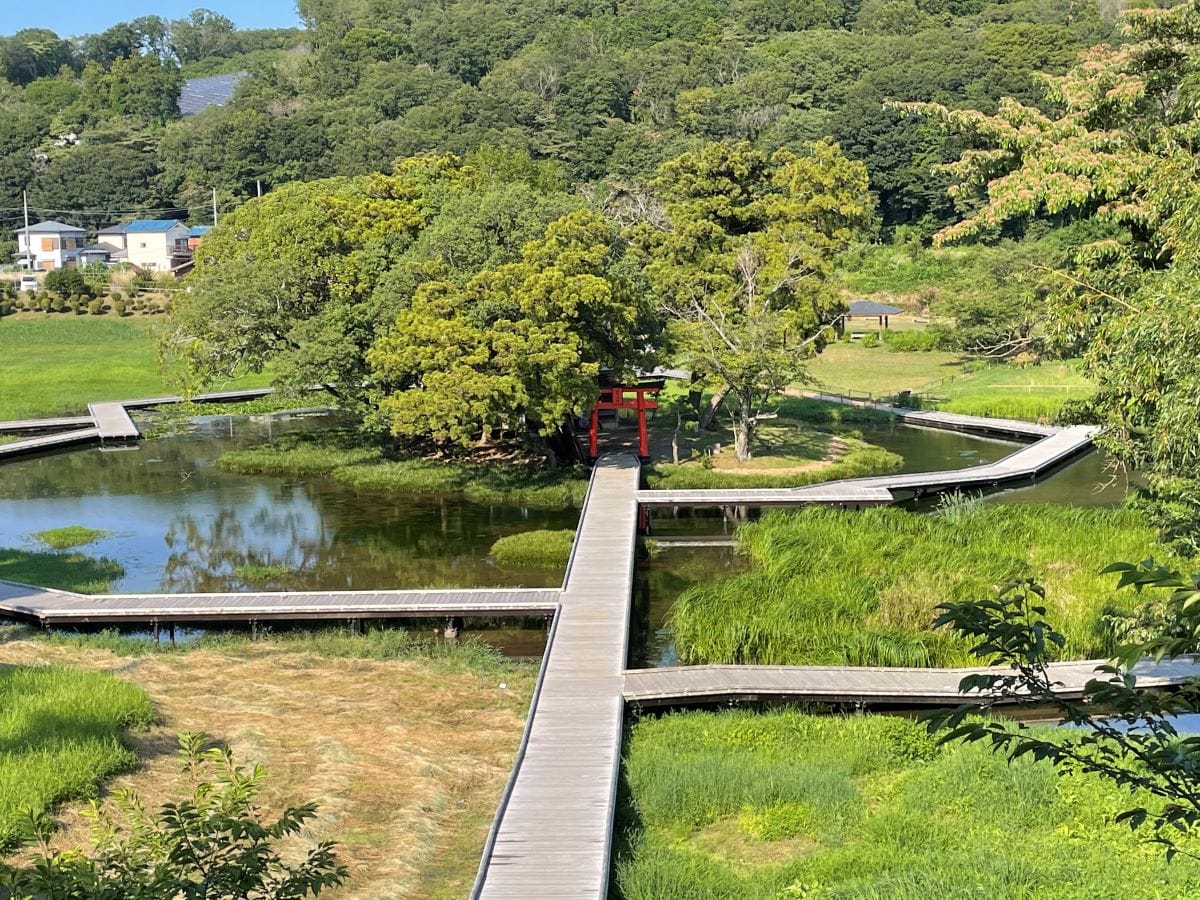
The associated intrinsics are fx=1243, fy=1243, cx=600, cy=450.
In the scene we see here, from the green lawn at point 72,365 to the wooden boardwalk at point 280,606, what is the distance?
743 inches

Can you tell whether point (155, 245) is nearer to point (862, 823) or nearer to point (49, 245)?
point (49, 245)

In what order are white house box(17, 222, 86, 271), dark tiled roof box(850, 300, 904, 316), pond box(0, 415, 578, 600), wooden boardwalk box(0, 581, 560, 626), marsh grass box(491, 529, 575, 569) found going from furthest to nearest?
white house box(17, 222, 86, 271)
dark tiled roof box(850, 300, 904, 316)
marsh grass box(491, 529, 575, 569)
pond box(0, 415, 578, 600)
wooden boardwalk box(0, 581, 560, 626)

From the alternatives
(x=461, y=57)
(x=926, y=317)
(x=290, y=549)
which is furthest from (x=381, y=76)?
(x=290, y=549)

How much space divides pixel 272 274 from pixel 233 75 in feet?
466

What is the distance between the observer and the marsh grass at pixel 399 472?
3162 cm

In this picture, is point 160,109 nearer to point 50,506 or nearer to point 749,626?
point 50,506

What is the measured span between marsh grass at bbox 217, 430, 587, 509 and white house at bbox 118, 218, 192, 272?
1819 inches

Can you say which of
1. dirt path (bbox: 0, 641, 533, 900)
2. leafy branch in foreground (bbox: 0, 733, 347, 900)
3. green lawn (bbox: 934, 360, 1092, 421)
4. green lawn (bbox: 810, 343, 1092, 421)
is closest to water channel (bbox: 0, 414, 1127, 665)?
green lawn (bbox: 934, 360, 1092, 421)

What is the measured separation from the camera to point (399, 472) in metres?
33.9

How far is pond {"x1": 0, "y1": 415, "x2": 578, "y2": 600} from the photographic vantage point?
25.5 meters

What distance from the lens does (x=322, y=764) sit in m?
16.0

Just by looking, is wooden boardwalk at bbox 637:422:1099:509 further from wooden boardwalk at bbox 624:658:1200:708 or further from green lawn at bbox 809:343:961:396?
green lawn at bbox 809:343:961:396

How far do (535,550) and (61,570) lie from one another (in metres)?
9.63

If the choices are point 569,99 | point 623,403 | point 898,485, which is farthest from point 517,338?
point 569,99
